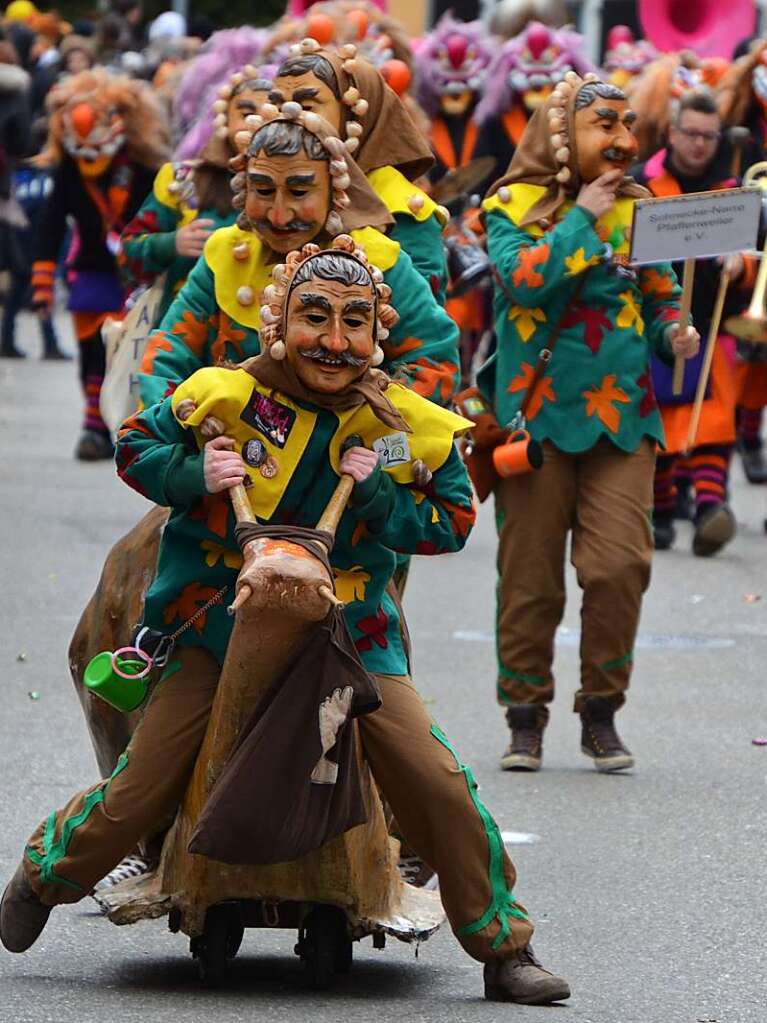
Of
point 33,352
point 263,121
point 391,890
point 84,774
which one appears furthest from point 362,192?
point 33,352

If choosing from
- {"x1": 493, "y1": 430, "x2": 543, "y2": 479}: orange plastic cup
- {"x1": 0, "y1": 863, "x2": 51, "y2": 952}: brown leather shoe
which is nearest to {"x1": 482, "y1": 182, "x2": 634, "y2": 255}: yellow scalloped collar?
{"x1": 493, "y1": 430, "x2": 543, "y2": 479}: orange plastic cup

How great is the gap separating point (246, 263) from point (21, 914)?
1.56 m

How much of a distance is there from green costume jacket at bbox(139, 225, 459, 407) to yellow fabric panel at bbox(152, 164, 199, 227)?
126 inches

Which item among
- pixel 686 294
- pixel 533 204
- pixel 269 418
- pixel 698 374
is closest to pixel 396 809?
pixel 269 418

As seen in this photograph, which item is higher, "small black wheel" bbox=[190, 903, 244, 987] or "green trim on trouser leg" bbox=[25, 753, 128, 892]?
"green trim on trouser leg" bbox=[25, 753, 128, 892]

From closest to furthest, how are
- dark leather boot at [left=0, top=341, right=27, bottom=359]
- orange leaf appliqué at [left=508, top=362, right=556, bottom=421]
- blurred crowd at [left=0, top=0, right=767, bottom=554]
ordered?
orange leaf appliqué at [left=508, top=362, right=556, bottom=421]
blurred crowd at [left=0, top=0, right=767, bottom=554]
dark leather boot at [left=0, top=341, right=27, bottom=359]

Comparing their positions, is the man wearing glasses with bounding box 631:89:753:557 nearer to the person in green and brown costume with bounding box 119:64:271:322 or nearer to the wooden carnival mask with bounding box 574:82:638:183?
the person in green and brown costume with bounding box 119:64:271:322

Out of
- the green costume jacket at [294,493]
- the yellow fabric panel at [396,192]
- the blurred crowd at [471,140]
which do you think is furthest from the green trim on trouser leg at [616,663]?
the green costume jacket at [294,493]

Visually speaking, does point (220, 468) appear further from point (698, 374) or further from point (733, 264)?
point (698, 374)

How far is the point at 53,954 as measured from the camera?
5559 millimetres

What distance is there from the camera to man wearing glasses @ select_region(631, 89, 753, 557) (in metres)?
10.7

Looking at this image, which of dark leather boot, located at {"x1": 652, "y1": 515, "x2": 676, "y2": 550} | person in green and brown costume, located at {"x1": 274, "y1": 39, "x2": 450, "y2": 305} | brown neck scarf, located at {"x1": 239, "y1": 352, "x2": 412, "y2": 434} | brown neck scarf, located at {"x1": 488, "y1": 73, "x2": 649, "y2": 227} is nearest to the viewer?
brown neck scarf, located at {"x1": 239, "y1": 352, "x2": 412, "y2": 434}

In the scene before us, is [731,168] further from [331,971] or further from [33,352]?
[33,352]

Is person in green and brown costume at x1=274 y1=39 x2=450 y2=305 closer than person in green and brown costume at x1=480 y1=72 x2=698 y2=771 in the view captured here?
Yes
